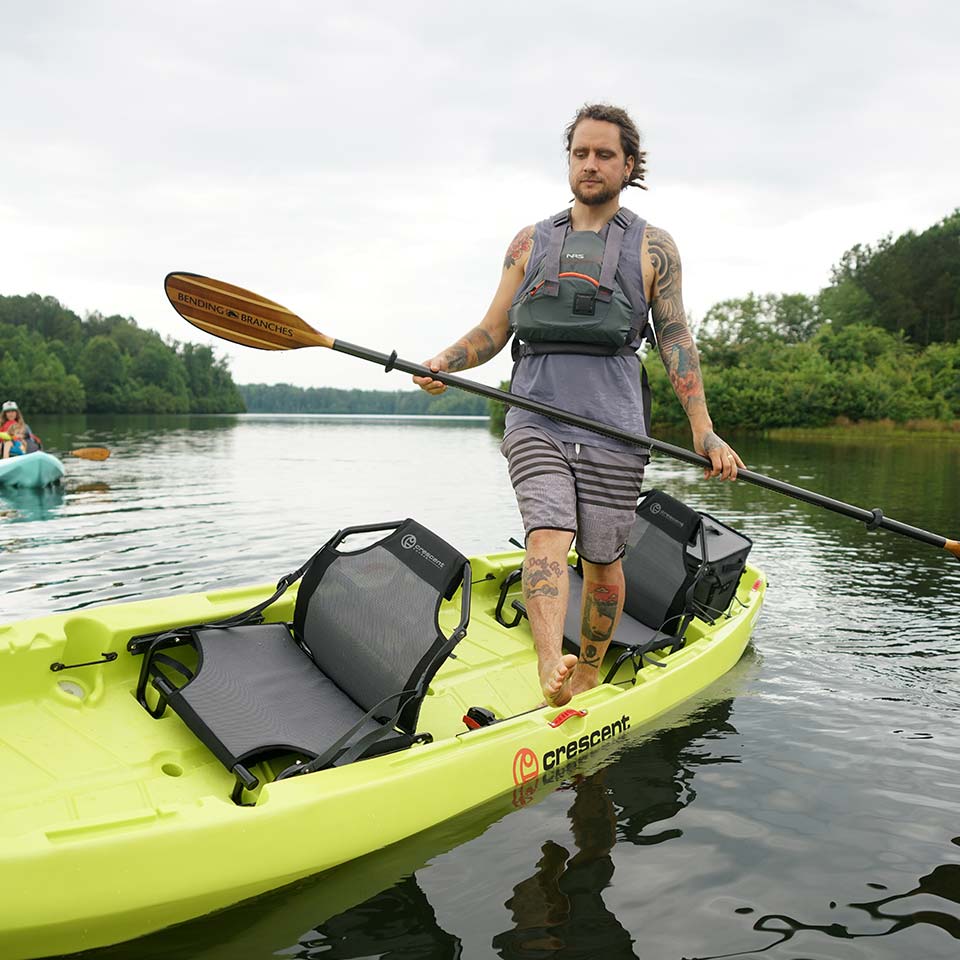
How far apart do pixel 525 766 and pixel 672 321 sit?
223cm

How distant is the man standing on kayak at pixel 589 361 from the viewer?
3797 mm

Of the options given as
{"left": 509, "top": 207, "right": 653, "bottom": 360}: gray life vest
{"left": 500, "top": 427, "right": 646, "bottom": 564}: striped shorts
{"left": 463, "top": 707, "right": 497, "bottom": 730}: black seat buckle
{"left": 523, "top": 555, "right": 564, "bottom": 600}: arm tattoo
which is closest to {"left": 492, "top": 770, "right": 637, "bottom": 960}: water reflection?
{"left": 463, "top": 707, "right": 497, "bottom": 730}: black seat buckle

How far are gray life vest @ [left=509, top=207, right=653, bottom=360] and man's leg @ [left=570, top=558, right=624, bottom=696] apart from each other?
1.07 meters

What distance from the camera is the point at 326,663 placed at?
4.04 metres

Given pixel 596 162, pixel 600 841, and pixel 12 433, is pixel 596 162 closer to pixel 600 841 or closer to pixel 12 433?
pixel 600 841

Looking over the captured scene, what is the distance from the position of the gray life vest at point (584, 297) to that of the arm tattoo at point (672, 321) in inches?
3.7

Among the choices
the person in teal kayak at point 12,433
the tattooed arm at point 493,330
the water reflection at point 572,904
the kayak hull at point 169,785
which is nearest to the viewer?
the kayak hull at point 169,785

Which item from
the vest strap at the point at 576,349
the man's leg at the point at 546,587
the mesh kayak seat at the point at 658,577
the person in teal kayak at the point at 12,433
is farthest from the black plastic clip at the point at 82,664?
the person in teal kayak at the point at 12,433

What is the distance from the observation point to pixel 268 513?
47.9ft

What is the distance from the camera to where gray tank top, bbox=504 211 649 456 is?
3.94 metres

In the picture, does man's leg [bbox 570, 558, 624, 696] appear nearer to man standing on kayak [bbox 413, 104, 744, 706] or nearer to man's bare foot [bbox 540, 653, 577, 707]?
man standing on kayak [bbox 413, 104, 744, 706]

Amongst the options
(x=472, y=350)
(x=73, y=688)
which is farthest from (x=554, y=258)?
(x=73, y=688)

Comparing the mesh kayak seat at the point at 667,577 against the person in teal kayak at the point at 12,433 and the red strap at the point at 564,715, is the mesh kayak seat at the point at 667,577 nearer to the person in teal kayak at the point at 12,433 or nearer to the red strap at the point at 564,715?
the red strap at the point at 564,715

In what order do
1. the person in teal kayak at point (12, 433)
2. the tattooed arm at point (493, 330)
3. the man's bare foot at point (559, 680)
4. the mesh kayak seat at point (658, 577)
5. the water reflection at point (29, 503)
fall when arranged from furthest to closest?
the person in teal kayak at point (12, 433) → the water reflection at point (29, 503) → the mesh kayak seat at point (658, 577) → the tattooed arm at point (493, 330) → the man's bare foot at point (559, 680)
